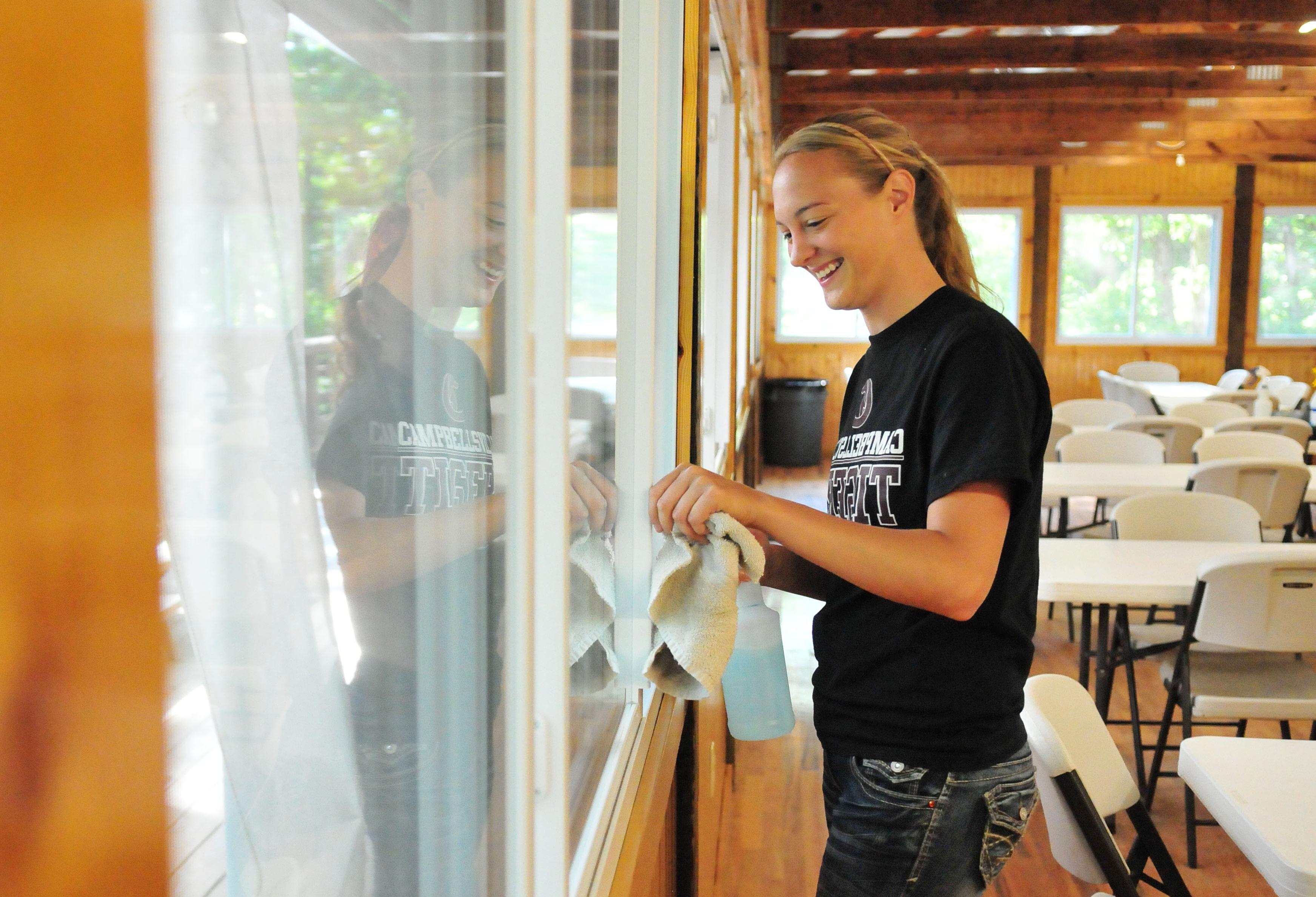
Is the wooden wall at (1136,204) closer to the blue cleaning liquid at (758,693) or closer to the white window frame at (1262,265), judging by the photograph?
the white window frame at (1262,265)

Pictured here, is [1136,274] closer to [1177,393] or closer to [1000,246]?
[1000,246]

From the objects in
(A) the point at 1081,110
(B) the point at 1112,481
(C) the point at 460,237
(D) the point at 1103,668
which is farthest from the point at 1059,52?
(C) the point at 460,237

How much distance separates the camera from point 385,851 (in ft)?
1.85

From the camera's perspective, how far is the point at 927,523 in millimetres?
1132

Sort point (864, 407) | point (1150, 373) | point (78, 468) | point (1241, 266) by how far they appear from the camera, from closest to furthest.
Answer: point (78, 468) < point (864, 407) < point (1150, 373) < point (1241, 266)

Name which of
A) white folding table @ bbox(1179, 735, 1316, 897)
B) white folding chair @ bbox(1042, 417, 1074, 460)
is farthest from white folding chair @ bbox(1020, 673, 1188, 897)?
white folding chair @ bbox(1042, 417, 1074, 460)

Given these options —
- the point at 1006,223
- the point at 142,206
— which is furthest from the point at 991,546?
the point at 1006,223

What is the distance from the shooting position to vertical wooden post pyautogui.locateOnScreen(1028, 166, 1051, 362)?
10.4 m

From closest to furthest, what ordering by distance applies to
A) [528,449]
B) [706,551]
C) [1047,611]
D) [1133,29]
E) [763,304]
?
[528,449] → [706,551] → [1047,611] → [1133,29] → [763,304]

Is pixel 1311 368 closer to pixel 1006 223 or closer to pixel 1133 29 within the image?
pixel 1006 223

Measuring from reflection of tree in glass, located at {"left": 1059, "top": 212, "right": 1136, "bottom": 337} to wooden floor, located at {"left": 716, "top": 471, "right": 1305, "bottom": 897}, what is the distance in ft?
23.9

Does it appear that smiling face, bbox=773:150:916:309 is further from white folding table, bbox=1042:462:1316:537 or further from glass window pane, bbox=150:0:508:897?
white folding table, bbox=1042:462:1316:537

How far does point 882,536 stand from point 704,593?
0.61ft

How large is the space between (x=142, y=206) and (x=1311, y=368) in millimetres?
12101
